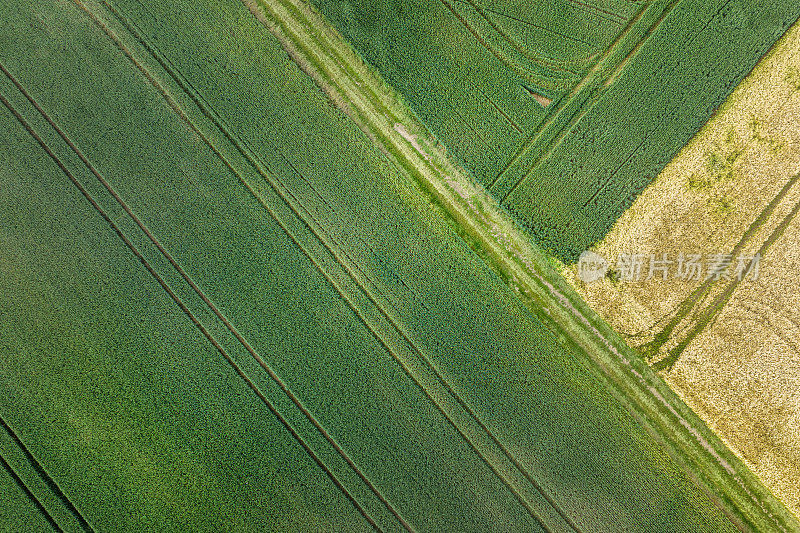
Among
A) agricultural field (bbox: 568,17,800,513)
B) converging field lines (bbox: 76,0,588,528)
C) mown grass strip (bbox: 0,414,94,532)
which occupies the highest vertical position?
mown grass strip (bbox: 0,414,94,532)

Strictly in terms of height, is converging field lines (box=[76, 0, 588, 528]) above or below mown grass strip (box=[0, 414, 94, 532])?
below

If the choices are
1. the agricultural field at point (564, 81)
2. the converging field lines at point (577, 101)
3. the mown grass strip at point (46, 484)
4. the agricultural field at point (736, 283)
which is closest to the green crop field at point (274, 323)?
the mown grass strip at point (46, 484)

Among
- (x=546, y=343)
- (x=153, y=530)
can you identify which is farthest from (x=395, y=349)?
(x=153, y=530)

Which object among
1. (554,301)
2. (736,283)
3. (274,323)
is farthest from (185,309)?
(736,283)

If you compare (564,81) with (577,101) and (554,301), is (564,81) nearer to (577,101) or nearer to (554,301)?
(577,101)

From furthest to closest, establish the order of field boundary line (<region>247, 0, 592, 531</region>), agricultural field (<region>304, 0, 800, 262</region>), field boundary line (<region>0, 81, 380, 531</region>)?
1. agricultural field (<region>304, 0, 800, 262</region>)
2. field boundary line (<region>0, 81, 380, 531</region>)
3. field boundary line (<region>247, 0, 592, 531</region>)

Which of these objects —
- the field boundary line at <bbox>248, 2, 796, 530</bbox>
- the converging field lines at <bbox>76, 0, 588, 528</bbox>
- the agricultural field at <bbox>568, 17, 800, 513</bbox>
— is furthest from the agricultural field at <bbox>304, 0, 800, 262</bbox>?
the converging field lines at <bbox>76, 0, 588, 528</bbox>

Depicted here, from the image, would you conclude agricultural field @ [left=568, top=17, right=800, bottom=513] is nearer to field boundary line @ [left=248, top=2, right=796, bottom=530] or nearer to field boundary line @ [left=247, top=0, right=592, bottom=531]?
field boundary line @ [left=248, top=2, right=796, bottom=530]
